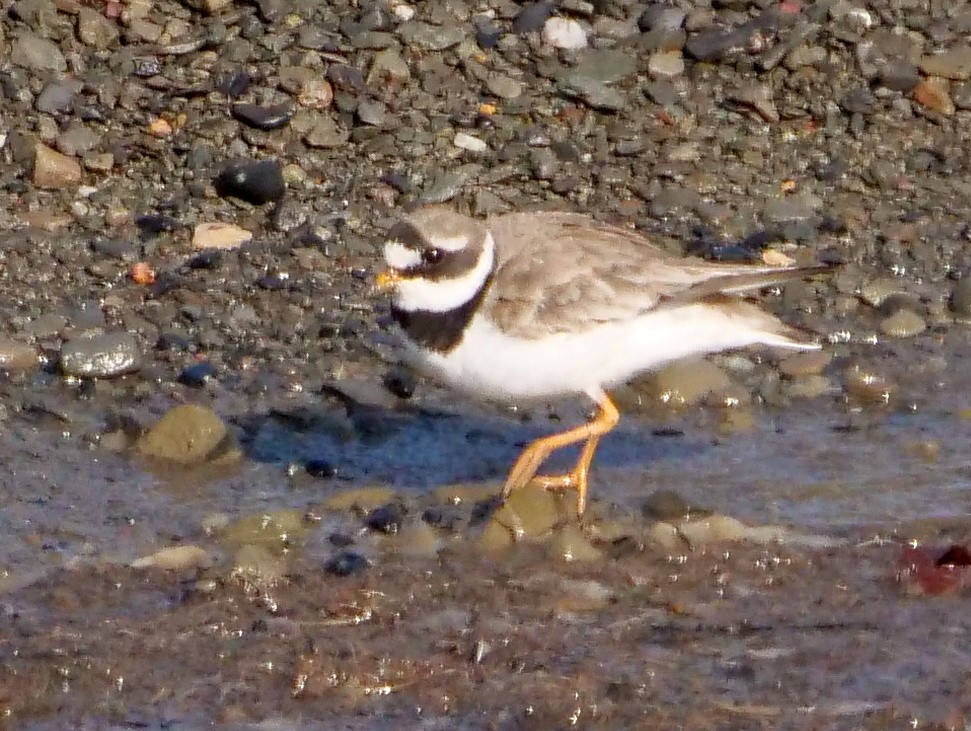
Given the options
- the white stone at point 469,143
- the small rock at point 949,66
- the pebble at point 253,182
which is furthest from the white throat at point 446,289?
the small rock at point 949,66

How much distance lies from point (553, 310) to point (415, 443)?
1027 mm

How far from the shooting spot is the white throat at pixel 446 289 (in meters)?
5.58

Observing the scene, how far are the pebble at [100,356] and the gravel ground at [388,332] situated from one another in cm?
1

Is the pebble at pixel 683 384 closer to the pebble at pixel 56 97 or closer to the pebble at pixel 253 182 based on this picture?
the pebble at pixel 253 182

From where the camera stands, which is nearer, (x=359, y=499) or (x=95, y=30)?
(x=359, y=499)

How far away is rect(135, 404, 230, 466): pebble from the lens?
602 centimetres

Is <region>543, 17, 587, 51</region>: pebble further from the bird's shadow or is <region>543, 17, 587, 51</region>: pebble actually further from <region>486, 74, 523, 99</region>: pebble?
the bird's shadow

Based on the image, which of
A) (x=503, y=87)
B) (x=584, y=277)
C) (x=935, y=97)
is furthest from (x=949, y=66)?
(x=584, y=277)

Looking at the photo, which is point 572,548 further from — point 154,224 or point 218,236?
point 154,224

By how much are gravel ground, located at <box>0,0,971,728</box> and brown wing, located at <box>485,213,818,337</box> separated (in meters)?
0.66

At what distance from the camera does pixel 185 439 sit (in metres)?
6.02

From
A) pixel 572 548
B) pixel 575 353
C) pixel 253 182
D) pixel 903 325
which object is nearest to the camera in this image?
pixel 572 548

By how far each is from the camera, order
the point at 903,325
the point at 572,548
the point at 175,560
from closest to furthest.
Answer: the point at 175,560, the point at 572,548, the point at 903,325

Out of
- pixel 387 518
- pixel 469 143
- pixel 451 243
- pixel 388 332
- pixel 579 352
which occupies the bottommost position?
pixel 388 332
